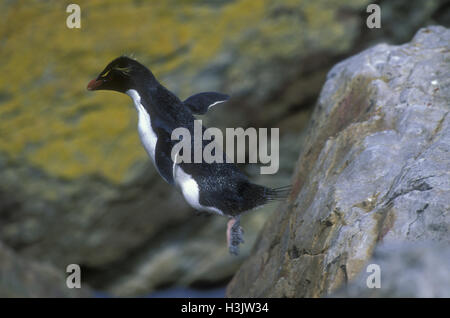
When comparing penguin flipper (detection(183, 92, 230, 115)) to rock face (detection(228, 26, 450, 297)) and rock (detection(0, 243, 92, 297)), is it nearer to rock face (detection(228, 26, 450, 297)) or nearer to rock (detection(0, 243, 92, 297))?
rock face (detection(228, 26, 450, 297))

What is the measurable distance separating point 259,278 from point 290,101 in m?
1.09

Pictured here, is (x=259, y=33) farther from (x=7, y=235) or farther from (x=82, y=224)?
(x=7, y=235)

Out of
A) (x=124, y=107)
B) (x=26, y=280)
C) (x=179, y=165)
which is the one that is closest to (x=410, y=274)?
(x=179, y=165)

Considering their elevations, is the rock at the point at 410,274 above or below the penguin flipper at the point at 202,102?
below

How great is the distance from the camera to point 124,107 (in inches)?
73.4

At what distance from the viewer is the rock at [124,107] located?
1826 millimetres

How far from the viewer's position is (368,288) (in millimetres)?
599

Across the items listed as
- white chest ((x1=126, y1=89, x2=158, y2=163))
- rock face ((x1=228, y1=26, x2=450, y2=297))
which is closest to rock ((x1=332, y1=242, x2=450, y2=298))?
rock face ((x1=228, y1=26, x2=450, y2=297))

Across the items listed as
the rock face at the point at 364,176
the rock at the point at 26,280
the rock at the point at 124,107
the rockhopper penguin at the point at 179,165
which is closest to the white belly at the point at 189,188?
the rockhopper penguin at the point at 179,165

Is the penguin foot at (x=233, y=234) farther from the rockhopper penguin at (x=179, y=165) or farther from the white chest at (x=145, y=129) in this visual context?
the white chest at (x=145, y=129)

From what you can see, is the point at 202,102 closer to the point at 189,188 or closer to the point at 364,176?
the point at 189,188

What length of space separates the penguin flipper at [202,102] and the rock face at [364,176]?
244 mm

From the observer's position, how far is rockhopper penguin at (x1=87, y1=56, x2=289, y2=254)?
2.76ft

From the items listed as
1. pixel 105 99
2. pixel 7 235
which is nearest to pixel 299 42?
pixel 105 99
